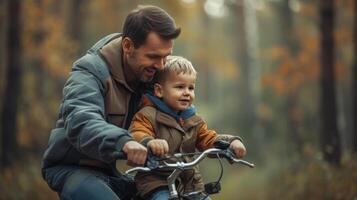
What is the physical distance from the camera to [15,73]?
47.7 feet

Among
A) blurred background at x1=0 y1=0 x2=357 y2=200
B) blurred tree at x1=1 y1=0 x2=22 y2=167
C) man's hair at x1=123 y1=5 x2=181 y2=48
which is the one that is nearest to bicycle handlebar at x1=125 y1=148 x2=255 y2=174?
man's hair at x1=123 y1=5 x2=181 y2=48

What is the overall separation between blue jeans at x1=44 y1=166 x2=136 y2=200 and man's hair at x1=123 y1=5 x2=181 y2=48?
82cm

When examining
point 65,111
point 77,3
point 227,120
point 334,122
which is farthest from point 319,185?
point 227,120

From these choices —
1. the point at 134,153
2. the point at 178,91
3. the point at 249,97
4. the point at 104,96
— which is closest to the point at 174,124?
the point at 178,91

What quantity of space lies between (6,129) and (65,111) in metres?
11.1

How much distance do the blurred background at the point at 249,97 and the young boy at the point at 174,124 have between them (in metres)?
5.37

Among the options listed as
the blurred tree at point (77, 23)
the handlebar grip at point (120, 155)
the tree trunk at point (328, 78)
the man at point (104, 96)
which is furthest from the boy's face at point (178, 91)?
the blurred tree at point (77, 23)

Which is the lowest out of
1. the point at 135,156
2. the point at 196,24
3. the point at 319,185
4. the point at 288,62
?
the point at 196,24

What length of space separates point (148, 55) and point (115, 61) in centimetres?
22

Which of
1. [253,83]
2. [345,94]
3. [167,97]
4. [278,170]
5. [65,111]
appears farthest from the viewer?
[345,94]

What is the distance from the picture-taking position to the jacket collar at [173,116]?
160 inches

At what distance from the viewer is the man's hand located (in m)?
3.21

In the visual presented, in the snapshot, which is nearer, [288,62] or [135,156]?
[135,156]

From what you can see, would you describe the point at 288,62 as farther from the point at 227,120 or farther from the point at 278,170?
the point at 278,170
